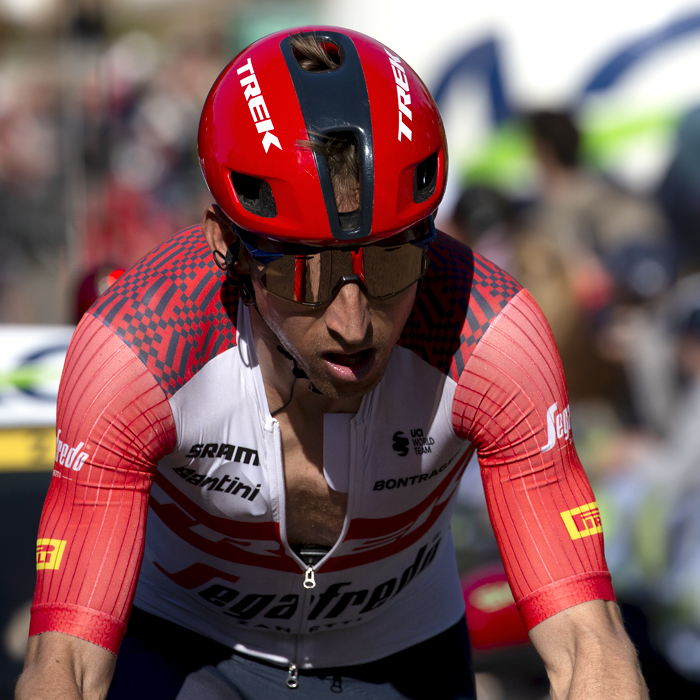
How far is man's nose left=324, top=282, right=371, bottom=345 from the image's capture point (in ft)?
6.13

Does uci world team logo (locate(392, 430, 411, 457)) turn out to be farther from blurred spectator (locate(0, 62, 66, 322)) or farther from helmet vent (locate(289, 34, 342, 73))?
blurred spectator (locate(0, 62, 66, 322))

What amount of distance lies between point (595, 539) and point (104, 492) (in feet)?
3.35

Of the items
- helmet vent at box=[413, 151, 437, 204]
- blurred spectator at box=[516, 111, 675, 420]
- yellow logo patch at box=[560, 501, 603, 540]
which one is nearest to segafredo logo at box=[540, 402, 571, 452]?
yellow logo patch at box=[560, 501, 603, 540]

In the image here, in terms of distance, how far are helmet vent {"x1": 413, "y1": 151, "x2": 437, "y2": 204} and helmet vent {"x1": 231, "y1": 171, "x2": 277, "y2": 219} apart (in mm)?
287

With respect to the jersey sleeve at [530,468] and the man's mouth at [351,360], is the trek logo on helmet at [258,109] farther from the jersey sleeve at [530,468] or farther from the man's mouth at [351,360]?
the jersey sleeve at [530,468]

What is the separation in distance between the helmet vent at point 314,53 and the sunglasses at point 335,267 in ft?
1.20

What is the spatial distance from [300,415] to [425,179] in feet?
1.97

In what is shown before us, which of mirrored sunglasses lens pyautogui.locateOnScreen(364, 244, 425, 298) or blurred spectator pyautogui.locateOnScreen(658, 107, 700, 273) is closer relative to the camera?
mirrored sunglasses lens pyautogui.locateOnScreen(364, 244, 425, 298)

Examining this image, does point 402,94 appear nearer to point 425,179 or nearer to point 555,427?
point 425,179

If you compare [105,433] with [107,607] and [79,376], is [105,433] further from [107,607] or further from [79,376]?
[107,607]

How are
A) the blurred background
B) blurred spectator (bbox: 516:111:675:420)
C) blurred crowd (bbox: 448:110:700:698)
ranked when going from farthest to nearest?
blurred spectator (bbox: 516:111:675:420)
blurred crowd (bbox: 448:110:700:698)
the blurred background

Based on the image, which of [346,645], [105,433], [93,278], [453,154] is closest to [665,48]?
[453,154]

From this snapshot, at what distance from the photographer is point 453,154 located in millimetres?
7039

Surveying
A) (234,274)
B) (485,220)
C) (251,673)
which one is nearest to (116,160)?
(485,220)
